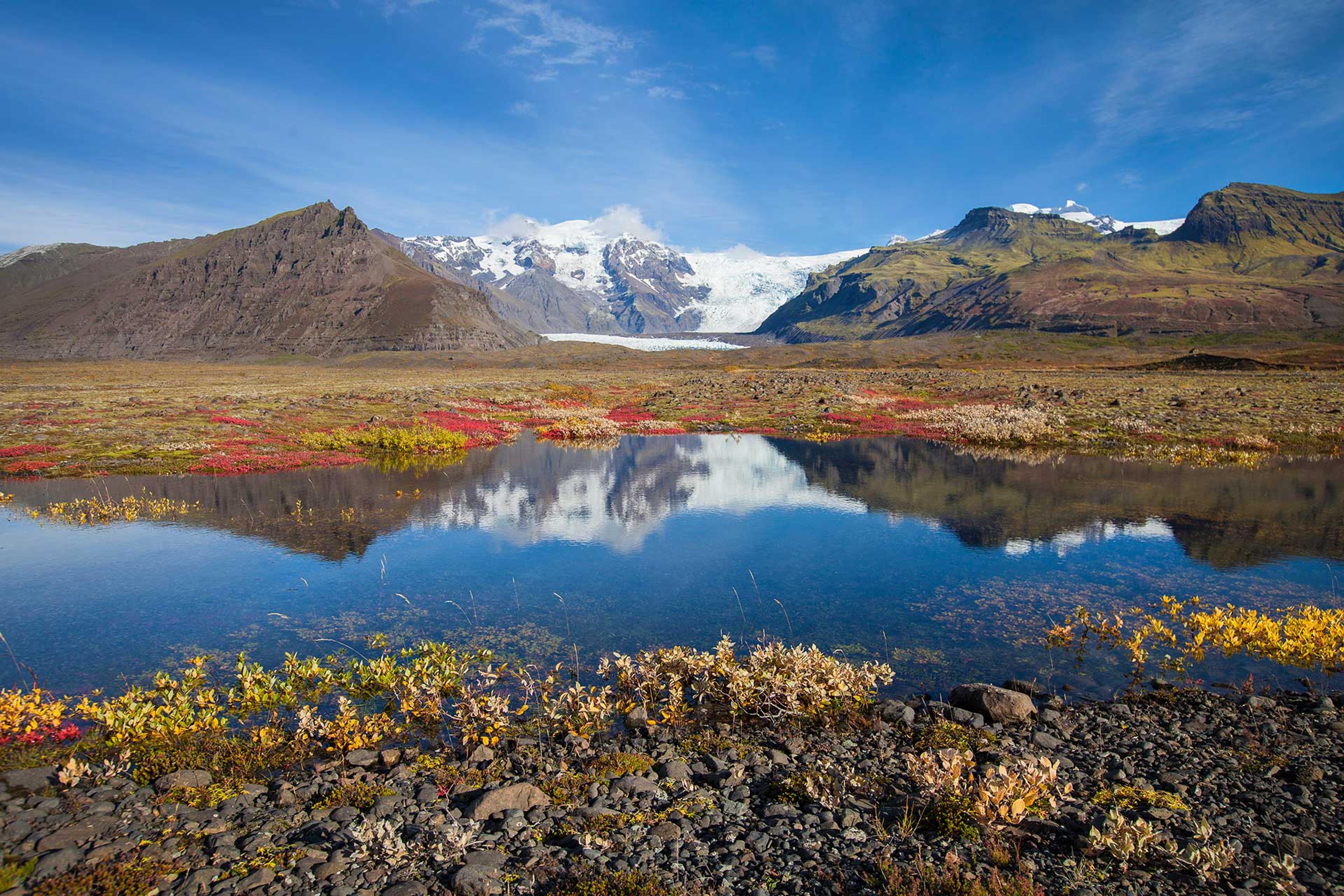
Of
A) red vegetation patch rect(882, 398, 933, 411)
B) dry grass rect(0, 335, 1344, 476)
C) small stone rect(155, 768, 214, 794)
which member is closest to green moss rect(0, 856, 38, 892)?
small stone rect(155, 768, 214, 794)

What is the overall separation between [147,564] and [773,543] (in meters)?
19.8

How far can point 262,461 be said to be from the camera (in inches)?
1453

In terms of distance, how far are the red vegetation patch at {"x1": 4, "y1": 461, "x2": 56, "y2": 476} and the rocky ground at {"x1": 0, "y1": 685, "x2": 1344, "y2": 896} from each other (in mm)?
34590

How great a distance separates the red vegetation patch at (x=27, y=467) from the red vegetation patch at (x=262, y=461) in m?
7.05

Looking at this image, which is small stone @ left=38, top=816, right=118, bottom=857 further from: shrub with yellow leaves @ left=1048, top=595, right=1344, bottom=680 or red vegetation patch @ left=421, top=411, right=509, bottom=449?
red vegetation patch @ left=421, top=411, right=509, bottom=449

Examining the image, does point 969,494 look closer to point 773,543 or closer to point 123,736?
point 773,543

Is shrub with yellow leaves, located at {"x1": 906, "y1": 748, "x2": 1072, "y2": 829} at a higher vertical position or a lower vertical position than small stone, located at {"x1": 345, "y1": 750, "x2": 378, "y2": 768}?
higher

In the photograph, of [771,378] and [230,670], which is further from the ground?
[771,378]

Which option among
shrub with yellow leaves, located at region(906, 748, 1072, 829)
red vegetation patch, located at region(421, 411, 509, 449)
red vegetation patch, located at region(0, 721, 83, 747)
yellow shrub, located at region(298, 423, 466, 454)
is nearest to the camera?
shrub with yellow leaves, located at region(906, 748, 1072, 829)

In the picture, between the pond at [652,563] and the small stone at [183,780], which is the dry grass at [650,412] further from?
the small stone at [183,780]

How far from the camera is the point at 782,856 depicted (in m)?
7.93

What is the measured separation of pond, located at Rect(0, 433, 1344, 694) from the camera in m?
15.1

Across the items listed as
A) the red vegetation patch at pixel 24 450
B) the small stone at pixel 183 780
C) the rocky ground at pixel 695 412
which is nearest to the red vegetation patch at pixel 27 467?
the rocky ground at pixel 695 412

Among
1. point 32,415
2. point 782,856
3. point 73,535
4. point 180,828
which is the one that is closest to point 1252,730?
point 782,856
